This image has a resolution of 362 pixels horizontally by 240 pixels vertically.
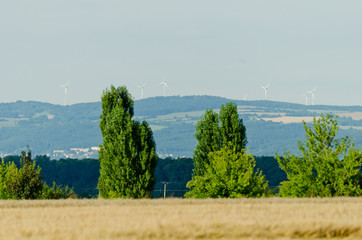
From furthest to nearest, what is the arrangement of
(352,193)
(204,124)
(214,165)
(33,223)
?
(204,124)
(214,165)
(352,193)
(33,223)

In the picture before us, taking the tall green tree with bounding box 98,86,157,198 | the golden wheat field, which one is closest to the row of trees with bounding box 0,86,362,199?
the tall green tree with bounding box 98,86,157,198

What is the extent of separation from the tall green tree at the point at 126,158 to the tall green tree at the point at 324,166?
39.2 feet

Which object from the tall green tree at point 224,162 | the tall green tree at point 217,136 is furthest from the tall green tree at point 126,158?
the tall green tree at point 217,136

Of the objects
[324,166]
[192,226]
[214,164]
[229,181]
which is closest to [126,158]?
[214,164]

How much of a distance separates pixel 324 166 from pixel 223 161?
768 centimetres

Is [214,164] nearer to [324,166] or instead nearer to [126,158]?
[126,158]

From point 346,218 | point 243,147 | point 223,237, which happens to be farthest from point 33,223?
point 243,147

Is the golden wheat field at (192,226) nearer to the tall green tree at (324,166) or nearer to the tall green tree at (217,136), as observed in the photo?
the tall green tree at (324,166)

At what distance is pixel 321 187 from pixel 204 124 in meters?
17.2

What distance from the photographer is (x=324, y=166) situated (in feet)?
154

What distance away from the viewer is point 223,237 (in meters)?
20.0

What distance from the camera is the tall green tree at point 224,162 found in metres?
48.7

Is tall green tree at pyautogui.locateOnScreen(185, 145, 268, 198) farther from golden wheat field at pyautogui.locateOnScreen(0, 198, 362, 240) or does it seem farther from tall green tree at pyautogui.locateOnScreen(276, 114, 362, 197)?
golden wheat field at pyautogui.locateOnScreen(0, 198, 362, 240)

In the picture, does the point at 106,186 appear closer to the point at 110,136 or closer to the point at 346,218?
the point at 110,136
